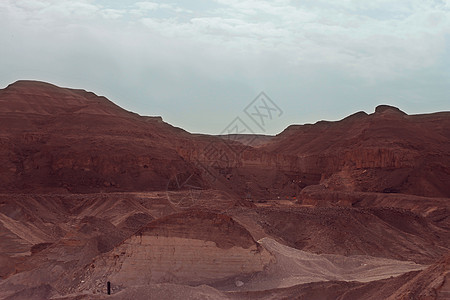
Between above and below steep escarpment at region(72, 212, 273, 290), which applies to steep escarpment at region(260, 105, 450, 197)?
above

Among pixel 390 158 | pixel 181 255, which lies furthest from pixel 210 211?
pixel 390 158

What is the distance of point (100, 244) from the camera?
15.8m

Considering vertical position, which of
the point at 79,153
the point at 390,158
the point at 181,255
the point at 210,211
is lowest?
the point at 181,255

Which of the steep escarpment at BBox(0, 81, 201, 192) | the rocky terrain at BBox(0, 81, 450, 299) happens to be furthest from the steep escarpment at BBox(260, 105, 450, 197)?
the steep escarpment at BBox(0, 81, 201, 192)

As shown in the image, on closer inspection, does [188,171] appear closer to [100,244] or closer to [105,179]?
[105,179]

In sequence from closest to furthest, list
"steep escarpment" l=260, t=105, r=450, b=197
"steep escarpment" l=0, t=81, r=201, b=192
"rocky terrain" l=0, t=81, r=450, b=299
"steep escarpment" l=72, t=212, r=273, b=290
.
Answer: "steep escarpment" l=72, t=212, r=273, b=290, "rocky terrain" l=0, t=81, r=450, b=299, "steep escarpment" l=260, t=105, r=450, b=197, "steep escarpment" l=0, t=81, r=201, b=192

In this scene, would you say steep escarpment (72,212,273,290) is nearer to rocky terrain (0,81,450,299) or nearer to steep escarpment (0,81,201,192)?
rocky terrain (0,81,450,299)

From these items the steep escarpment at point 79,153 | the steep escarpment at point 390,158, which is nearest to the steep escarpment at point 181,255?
the steep escarpment at point 79,153

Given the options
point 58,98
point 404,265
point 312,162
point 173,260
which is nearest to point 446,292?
point 173,260

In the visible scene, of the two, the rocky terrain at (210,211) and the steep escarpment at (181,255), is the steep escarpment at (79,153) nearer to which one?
the rocky terrain at (210,211)

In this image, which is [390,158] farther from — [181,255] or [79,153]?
[181,255]

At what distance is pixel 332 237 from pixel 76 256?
33.7ft

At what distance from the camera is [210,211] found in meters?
13.8

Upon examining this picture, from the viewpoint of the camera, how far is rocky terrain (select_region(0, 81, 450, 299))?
11391mm
